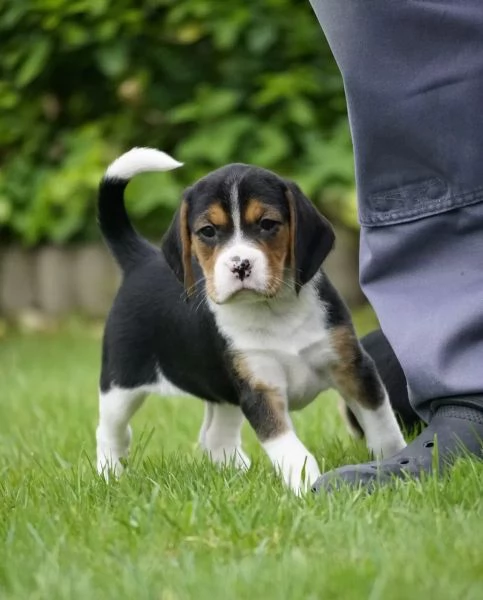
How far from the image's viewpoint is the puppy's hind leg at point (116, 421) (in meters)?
3.94

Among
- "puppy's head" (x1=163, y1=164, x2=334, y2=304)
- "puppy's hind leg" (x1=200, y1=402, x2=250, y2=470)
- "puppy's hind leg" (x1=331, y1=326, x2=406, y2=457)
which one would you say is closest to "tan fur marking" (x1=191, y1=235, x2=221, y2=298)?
"puppy's head" (x1=163, y1=164, x2=334, y2=304)

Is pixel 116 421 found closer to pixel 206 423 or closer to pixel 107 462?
pixel 206 423

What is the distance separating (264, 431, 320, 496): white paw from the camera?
312 cm

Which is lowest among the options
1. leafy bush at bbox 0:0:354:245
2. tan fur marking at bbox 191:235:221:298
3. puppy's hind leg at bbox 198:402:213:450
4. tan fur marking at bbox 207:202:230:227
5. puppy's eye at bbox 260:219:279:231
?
leafy bush at bbox 0:0:354:245

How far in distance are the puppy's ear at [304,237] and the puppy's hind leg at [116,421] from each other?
76 centimetres

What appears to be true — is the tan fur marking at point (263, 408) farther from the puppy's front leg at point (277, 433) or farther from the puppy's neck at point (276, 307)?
the puppy's neck at point (276, 307)

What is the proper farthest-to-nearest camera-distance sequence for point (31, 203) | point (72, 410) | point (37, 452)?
point (31, 203), point (72, 410), point (37, 452)

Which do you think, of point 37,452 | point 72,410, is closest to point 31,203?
point 72,410

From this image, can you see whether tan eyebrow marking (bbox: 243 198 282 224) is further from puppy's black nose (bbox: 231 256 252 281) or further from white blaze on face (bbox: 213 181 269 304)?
puppy's black nose (bbox: 231 256 252 281)

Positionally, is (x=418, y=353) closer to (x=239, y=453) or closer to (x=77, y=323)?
(x=239, y=453)

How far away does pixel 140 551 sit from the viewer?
2.46 m

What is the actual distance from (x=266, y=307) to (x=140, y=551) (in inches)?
44.7

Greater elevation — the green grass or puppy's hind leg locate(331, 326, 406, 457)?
the green grass

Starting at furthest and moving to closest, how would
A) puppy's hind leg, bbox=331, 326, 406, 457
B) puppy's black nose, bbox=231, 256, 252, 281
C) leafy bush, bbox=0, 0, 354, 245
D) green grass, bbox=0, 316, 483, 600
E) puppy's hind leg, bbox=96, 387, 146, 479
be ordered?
leafy bush, bbox=0, 0, 354, 245, puppy's hind leg, bbox=96, 387, 146, 479, puppy's hind leg, bbox=331, 326, 406, 457, puppy's black nose, bbox=231, 256, 252, 281, green grass, bbox=0, 316, 483, 600
